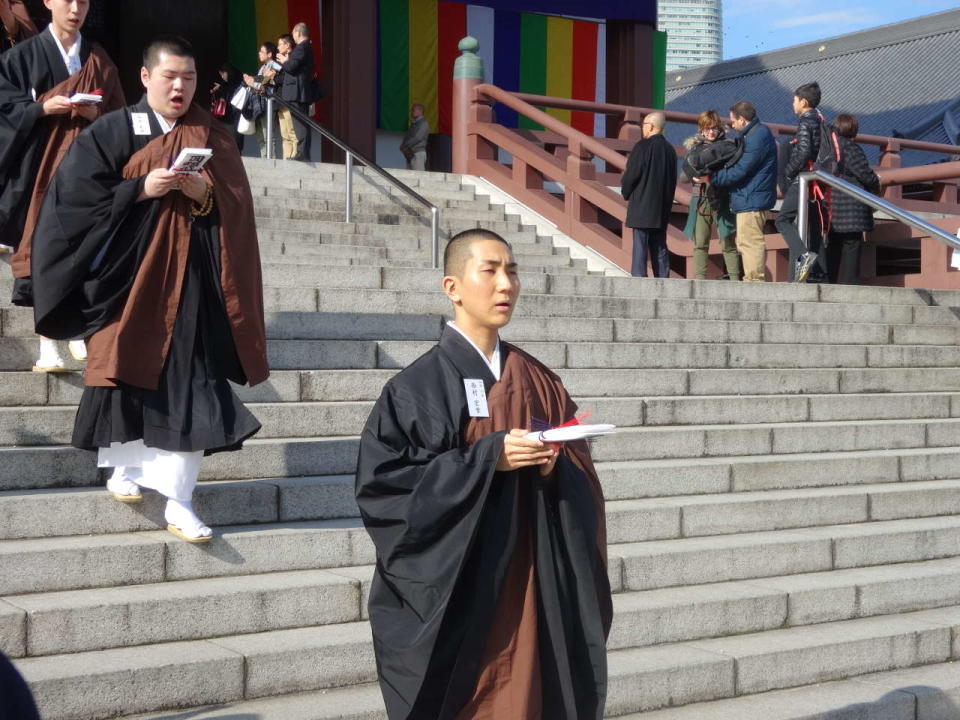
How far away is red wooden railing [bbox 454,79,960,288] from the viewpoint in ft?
37.6

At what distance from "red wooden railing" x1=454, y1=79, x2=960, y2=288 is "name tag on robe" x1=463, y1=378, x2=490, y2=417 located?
8059 millimetres

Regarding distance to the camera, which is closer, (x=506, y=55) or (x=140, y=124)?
(x=140, y=124)

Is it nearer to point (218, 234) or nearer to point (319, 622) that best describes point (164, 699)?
point (319, 622)

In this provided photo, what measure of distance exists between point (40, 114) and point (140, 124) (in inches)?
38.4

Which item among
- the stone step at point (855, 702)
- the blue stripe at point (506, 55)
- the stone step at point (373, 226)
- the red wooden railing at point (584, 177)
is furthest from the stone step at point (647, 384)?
the blue stripe at point (506, 55)

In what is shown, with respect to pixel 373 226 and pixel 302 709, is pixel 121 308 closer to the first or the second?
pixel 302 709

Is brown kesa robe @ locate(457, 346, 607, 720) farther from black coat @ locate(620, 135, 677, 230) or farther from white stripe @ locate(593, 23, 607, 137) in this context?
white stripe @ locate(593, 23, 607, 137)

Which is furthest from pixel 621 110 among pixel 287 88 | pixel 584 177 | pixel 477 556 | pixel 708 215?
pixel 477 556

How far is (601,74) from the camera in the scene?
59.9 feet

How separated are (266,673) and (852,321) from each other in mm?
6209

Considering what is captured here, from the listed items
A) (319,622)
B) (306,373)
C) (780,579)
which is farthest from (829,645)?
(306,373)

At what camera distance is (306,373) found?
646 cm

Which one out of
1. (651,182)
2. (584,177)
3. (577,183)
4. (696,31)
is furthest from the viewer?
(696,31)

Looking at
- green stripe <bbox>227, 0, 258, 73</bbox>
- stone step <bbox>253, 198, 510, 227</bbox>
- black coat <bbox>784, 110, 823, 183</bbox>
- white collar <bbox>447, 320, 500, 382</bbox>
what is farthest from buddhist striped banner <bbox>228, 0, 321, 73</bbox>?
white collar <bbox>447, 320, 500, 382</bbox>
